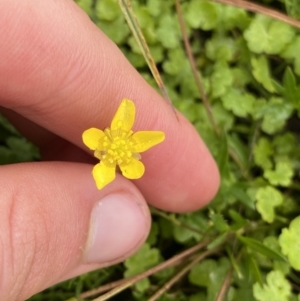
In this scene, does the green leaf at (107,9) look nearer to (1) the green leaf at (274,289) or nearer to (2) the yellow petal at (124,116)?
(2) the yellow petal at (124,116)

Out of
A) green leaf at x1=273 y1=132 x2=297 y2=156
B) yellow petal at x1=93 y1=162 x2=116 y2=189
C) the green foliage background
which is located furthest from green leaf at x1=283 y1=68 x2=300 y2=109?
yellow petal at x1=93 y1=162 x2=116 y2=189

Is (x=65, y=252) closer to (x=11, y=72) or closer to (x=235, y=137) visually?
(x=11, y=72)

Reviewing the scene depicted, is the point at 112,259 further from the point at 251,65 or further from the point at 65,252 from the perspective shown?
the point at 251,65

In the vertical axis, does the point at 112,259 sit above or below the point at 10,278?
below

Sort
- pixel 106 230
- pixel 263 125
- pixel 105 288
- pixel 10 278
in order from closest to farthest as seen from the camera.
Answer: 1. pixel 10 278
2. pixel 106 230
3. pixel 105 288
4. pixel 263 125

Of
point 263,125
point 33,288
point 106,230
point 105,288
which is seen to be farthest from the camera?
point 263,125

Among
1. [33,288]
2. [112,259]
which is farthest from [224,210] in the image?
[33,288]

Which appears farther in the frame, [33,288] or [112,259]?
[112,259]

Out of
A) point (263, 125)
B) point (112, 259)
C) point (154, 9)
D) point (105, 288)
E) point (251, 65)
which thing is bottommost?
point (105, 288)
